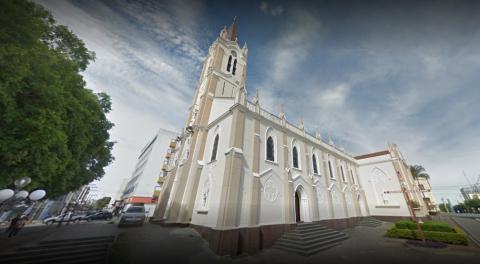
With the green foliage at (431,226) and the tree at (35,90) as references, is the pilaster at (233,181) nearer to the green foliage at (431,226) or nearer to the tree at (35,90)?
the tree at (35,90)

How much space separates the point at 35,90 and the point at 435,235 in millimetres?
24208

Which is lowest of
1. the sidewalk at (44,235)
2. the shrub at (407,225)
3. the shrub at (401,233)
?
the sidewalk at (44,235)

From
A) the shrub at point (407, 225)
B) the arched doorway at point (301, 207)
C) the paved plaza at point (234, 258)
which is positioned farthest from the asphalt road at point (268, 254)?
the arched doorway at point (301, 207)

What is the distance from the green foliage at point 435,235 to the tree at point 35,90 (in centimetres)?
2250

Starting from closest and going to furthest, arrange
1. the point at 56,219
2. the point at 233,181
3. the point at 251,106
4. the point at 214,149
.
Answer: the point at 233,181 < the point at 214,149 < the point at 251,106 < the point at 56,219

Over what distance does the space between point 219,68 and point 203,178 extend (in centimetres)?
1305

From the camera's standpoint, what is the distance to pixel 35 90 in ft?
22.3

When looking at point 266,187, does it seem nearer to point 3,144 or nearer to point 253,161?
point 253,161

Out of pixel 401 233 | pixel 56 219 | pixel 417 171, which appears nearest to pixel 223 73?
pixel 401 233

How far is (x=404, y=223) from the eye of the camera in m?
13.6

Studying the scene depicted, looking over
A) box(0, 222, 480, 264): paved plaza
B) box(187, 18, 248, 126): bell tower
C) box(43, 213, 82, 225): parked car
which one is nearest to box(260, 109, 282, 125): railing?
box(187, 18, 248, 126): bell tower

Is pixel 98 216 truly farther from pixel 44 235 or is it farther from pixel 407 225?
pixel 407 225

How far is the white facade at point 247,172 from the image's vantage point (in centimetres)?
1045

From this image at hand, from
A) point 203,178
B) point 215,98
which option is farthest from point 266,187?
point 215,98
